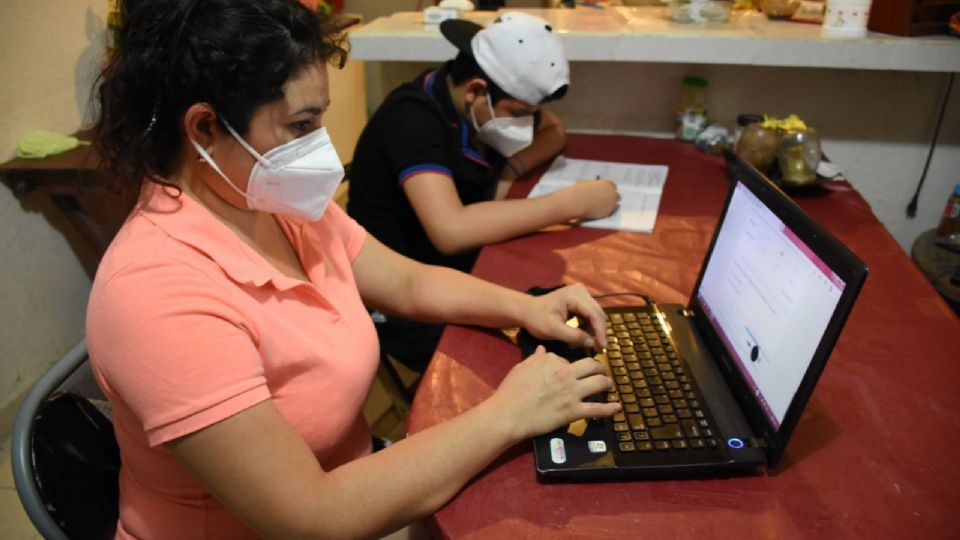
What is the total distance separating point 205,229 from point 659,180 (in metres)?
1.15

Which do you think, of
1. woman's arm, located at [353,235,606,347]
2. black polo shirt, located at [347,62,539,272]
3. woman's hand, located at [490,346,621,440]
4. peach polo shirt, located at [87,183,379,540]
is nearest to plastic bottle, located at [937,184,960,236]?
black polo shirt, located at [347,62,539,272]

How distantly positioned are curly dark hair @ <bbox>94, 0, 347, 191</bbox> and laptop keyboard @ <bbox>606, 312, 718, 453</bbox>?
572mm

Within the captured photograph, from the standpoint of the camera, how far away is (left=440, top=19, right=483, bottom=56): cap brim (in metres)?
1.43

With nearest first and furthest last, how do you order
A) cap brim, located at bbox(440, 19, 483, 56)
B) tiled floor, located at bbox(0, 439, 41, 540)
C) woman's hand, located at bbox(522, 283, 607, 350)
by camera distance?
woman's hand, located at bbox(522, 283, 607, 350)
cap brim, located at bbox(440, 19, 483, 56)
tiled floor, located at bbox(0, 439, 41, 540)

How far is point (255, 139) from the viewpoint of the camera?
0.77 m

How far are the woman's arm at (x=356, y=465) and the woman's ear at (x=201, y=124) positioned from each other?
12.6 inches

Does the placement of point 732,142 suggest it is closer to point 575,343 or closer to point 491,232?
point 491,232

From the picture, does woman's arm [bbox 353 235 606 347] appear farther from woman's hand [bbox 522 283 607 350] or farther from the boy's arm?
the boy's arm

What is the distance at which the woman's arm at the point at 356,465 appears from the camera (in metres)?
0.66

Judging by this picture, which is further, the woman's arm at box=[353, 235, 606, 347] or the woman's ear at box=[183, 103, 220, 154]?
the woman's arm at box=[353, 235, 606, 347]

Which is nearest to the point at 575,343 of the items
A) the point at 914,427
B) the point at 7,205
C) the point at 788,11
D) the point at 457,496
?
the point at 457,496

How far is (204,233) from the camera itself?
2.47ft

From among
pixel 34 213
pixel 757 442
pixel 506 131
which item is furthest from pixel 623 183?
pixel 34 213

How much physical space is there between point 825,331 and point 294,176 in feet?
2.11
